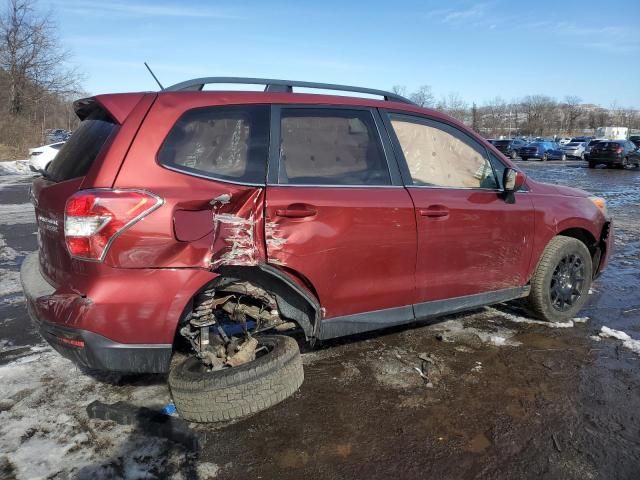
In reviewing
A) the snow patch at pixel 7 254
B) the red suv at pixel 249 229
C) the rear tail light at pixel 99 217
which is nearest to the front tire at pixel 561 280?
the red suv at pixel 249 229

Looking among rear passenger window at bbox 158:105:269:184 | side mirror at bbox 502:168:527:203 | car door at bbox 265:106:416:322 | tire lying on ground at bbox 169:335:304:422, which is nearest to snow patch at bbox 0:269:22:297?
tire lying on ground at bbox 169:335:304:422

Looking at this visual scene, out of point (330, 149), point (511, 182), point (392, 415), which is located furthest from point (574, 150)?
point (392, 415)

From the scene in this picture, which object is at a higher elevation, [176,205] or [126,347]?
[176,205]

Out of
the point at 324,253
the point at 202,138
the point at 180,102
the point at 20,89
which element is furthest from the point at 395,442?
the point at 20,89

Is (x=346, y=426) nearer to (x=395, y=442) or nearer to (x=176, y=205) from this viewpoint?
(x=395, y=442)

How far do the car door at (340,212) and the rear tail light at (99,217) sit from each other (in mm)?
717

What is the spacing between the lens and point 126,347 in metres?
2.59

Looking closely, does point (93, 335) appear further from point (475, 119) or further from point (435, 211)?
point (475, 119)

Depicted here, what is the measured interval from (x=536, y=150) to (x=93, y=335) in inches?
1582

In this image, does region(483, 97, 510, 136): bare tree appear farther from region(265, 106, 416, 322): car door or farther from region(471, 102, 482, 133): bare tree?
region(265, 106, 416, 322): car door

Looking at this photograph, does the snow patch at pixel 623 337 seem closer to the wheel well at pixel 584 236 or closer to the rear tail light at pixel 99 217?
the wheel well at pixel 584 236

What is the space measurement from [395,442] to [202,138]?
2019mm

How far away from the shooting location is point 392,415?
3.03 metres

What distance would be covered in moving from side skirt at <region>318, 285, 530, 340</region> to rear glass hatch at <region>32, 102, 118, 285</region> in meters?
1.59
